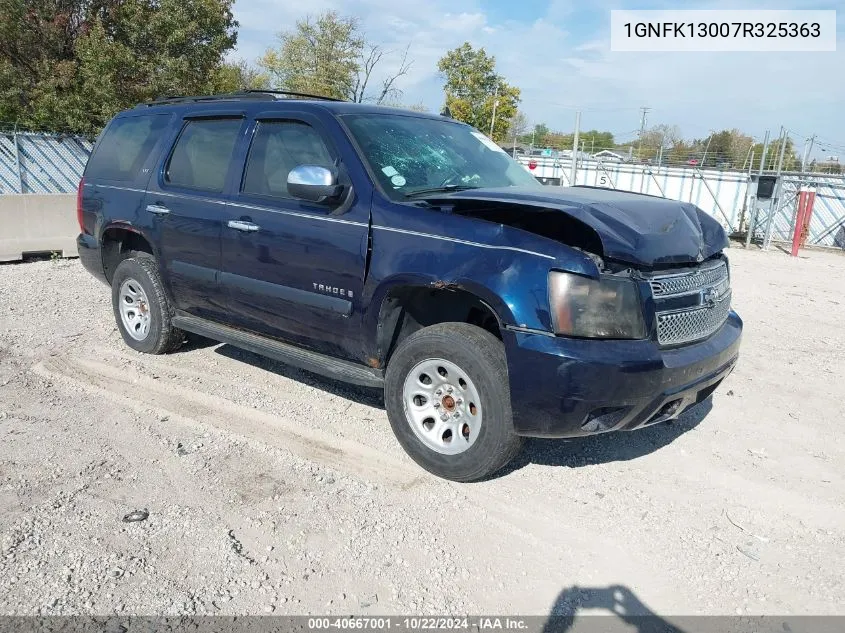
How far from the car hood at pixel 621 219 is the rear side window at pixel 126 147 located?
2928 millimetres

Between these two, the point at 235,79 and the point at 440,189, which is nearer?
the point at 440,189

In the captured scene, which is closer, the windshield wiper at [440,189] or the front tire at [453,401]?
the front tire at [453,401]

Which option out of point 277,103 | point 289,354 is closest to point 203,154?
point 277,103

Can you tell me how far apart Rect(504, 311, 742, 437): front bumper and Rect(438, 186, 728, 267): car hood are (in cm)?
46

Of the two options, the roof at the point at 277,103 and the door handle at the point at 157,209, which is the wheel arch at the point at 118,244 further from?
the roof at the point at 277,103

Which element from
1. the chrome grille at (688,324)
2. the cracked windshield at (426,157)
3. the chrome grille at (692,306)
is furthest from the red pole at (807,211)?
the chrome grille at (688,324)

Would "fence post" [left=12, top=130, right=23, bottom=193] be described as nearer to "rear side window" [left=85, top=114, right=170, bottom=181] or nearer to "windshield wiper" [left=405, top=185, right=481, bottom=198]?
"rear side window" [left=85, top=114, right=170, bottom=181]

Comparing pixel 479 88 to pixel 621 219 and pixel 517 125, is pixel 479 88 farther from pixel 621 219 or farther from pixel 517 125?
pixel 621 219

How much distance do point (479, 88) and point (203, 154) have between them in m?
45.8

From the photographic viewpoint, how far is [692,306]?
11.2ft

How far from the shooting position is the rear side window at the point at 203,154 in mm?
4590

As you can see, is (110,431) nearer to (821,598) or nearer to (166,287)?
(166,287)

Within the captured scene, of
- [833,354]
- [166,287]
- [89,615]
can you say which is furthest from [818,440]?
[166,287]

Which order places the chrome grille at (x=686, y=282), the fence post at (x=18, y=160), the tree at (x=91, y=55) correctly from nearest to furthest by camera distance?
1. the chrome grille at (x=686, y=282)
2. the fence post at (x=18, y=160)
3. the tree at (x=91, y=55)
